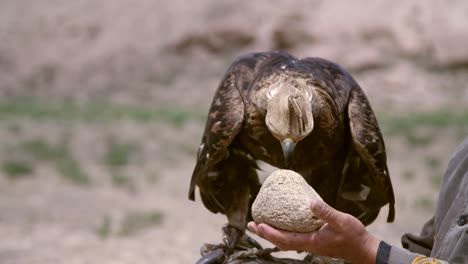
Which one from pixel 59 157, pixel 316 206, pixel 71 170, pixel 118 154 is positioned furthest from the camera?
pixel 118 154

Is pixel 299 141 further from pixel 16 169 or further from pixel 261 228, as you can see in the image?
pixel 16 169

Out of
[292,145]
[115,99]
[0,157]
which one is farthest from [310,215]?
[115,99]

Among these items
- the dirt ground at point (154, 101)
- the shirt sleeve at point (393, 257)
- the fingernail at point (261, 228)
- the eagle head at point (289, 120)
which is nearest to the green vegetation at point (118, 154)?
the dirt ground at point (154, 101)

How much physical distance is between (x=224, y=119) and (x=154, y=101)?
65.0 ft

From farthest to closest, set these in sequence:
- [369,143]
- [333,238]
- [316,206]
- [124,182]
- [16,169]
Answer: [16,169] → [124,182] → [369,143] → [333,238] → [316,206]

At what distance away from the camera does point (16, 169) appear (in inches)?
442

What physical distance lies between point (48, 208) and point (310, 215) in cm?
735

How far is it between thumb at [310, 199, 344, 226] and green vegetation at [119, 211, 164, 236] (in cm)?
600

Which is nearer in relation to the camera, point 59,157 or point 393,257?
point 393,257

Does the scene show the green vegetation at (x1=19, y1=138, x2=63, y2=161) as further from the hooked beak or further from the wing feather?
the hooked beak

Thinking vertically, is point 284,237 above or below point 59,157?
above

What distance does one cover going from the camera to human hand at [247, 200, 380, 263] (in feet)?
8.48

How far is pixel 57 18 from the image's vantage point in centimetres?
2789

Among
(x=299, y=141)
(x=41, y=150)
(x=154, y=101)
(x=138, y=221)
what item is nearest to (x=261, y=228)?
(x=299, y=141)
